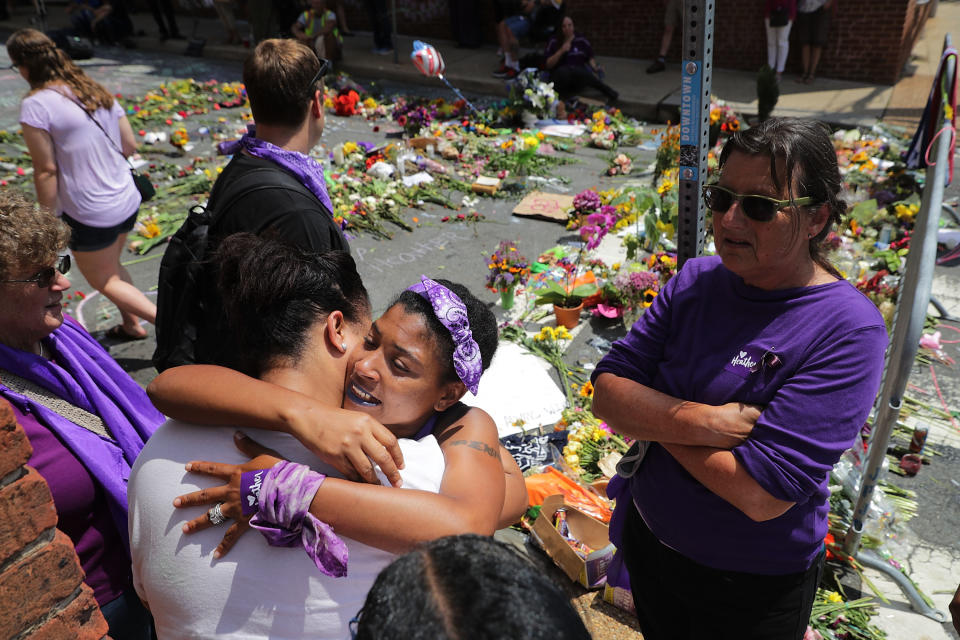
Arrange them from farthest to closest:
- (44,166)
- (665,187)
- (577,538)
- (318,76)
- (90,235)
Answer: (665,187) → (90,235) → (44,166) → (577,538) → (318,76)

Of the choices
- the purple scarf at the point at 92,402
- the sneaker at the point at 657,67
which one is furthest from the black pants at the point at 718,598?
the sneaker at the point at 657,67

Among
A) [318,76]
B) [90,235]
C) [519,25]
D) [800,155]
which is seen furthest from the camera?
[519,25]

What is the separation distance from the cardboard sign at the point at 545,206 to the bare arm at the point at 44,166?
13.5 feet

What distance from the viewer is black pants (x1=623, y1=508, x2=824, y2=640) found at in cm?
186

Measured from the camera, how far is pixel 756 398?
1.79m

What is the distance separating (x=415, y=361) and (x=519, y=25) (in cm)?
1128

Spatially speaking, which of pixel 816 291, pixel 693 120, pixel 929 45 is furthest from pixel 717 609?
pixel 929 45

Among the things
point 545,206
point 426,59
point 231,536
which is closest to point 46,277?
point 231,536

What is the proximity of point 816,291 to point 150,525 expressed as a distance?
1.66 m

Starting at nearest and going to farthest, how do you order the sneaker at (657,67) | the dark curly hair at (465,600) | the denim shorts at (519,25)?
the dark curly hair at (465,600) < the sneaker at (657,67) < the denim shorts at (519,25)

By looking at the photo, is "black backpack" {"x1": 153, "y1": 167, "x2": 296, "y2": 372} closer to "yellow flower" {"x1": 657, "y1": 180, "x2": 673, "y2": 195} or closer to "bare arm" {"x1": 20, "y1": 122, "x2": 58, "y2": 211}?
"bare arm" {"x1": 20, "y1": 122, "x2": 58, "y2": 211}

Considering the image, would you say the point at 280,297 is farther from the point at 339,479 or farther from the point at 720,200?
the point at 720,200

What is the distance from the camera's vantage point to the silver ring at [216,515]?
127 cm

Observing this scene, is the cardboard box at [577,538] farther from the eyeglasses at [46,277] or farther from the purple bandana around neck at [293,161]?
the eyeglasses at [46,277]
